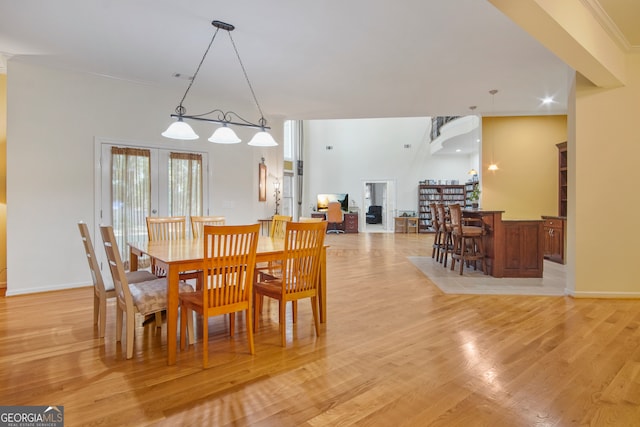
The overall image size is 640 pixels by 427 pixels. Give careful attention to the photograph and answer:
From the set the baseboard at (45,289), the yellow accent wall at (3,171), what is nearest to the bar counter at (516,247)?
the baseboard at (45,289)

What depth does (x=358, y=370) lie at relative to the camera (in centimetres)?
224

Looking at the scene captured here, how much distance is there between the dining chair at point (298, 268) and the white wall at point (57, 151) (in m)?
3.20

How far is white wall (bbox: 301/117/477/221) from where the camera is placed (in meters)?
12.4

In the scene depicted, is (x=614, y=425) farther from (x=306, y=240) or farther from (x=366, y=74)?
(x=366, y=74)

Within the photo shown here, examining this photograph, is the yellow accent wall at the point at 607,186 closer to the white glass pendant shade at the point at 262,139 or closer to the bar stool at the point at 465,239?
the bar stool at the point at 465,239

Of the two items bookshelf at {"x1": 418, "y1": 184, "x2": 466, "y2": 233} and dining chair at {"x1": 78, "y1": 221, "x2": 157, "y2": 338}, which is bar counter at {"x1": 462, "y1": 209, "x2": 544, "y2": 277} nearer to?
dining chair at {"x1": 78, "y1": 221, "x2": 157, "y2": 338}

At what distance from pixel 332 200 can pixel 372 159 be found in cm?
218

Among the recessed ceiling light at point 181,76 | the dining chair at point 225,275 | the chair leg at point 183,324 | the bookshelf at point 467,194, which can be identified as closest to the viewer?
the dining chair at point 225,275

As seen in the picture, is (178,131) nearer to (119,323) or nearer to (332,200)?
(119,323)

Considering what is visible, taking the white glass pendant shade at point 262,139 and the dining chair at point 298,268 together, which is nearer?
the dining chair at point 298,268

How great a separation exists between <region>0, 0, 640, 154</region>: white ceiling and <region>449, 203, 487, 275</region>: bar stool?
2002 millimetres

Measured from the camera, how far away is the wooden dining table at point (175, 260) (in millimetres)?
2342

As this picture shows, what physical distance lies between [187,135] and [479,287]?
3.96 metres

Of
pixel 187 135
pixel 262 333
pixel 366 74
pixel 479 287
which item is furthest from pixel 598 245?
pixel 187 135
